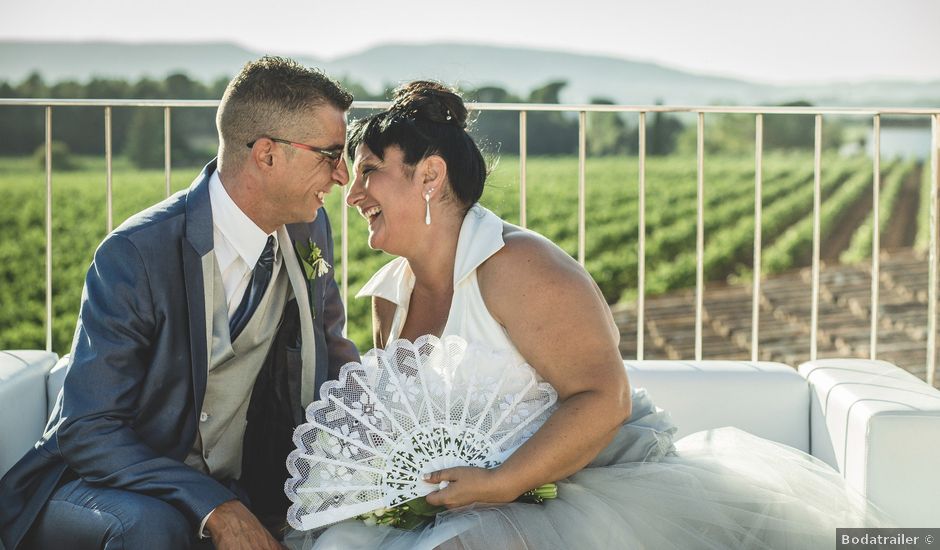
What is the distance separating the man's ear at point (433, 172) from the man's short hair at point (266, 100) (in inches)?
11.1

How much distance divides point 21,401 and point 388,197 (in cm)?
105

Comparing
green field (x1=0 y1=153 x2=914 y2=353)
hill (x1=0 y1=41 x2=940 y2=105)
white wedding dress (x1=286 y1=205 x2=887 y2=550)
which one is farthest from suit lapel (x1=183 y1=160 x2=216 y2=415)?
hill (x1=0 y1=41 x2=940 y2=105)

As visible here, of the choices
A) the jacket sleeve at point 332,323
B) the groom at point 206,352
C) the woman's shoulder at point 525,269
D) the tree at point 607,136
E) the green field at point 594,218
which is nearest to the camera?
the groom at point 206,352

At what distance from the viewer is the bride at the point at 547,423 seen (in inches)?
78.7

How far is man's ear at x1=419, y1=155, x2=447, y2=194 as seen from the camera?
229cm

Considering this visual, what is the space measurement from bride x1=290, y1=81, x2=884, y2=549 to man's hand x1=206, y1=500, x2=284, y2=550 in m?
0.13

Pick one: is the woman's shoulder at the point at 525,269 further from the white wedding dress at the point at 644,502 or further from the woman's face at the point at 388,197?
the woman's face at the point at 388,197

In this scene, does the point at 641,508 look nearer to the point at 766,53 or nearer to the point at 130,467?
the point at 130,467

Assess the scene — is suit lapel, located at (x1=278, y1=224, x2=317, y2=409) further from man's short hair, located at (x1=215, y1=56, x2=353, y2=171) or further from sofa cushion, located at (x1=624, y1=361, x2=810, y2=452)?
sofa cushion, located at (x1=624, y1=361, x2=810, y2=452)

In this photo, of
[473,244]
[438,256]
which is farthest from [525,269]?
[438,256]

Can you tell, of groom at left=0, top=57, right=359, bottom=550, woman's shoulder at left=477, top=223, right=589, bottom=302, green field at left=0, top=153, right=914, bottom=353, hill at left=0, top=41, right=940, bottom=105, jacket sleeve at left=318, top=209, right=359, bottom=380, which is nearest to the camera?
groom at left=0, top=57, right=359, bottom=550

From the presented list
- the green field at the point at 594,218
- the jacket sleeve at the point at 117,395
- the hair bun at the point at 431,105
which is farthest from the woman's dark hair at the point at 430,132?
the green field at the point at 594,218

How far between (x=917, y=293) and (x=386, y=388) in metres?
13.7

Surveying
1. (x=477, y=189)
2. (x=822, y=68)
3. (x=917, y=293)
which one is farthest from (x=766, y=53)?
(x=477, y=189)
